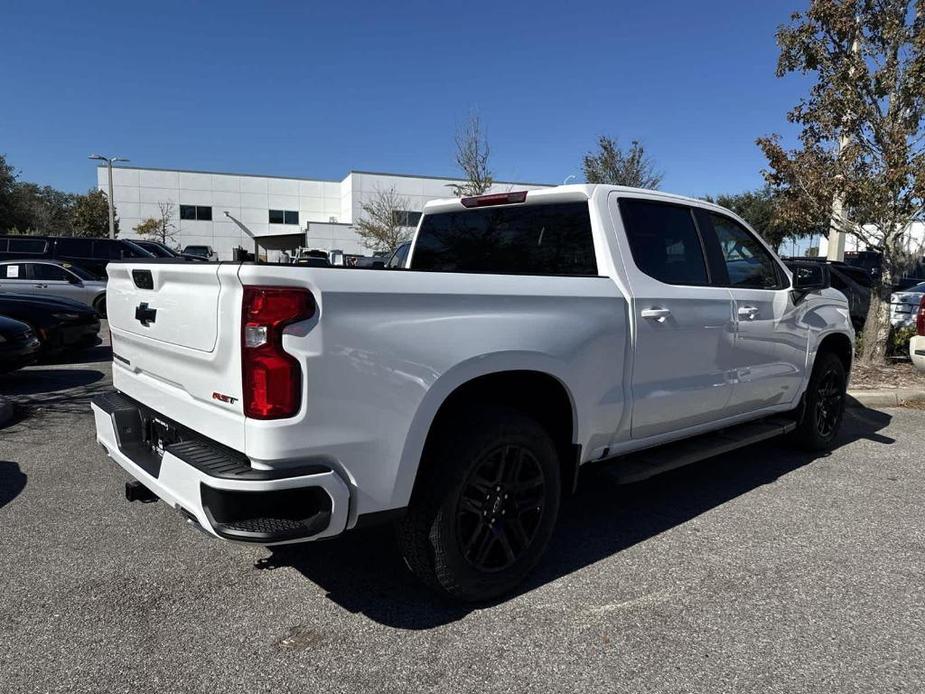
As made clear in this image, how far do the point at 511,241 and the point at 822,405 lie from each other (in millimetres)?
3264

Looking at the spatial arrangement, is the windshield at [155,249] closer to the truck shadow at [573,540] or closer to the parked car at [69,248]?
the parked car at [69,248]

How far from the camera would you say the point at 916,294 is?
37.3ft

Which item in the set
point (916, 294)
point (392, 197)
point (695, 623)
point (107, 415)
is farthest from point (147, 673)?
point (392, 197)

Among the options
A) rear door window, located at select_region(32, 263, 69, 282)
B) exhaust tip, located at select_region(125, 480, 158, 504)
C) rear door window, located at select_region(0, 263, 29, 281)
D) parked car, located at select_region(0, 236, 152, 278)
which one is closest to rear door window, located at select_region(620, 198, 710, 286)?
exhaust tip, located at select_region(125, 480, 158, 504)

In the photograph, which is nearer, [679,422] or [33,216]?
[679,422]

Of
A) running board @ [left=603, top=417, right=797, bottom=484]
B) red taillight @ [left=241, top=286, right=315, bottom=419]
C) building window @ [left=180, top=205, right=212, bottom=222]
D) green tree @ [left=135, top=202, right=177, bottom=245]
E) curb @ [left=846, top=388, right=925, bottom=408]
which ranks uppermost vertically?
building window @ [left=180, top=205, right=212, bottom=222]

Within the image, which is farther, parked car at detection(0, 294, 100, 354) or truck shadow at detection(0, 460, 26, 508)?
parked car at detection(0, 294, 100, 354)

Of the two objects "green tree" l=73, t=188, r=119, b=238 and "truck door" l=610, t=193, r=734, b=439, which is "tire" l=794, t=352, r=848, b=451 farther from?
"green tree" l=73, t=188, r=119, b=238

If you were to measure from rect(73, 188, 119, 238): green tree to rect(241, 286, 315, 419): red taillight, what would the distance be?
53.8 meters

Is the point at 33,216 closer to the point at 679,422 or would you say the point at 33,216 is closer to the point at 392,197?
the point at 392,197

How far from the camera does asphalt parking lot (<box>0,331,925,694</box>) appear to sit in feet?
8.20

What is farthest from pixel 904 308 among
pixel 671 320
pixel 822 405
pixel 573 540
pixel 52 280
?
pixel 52 280

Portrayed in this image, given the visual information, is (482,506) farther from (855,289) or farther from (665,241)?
(855,289)

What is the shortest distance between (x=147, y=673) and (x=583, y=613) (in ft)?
5.87
